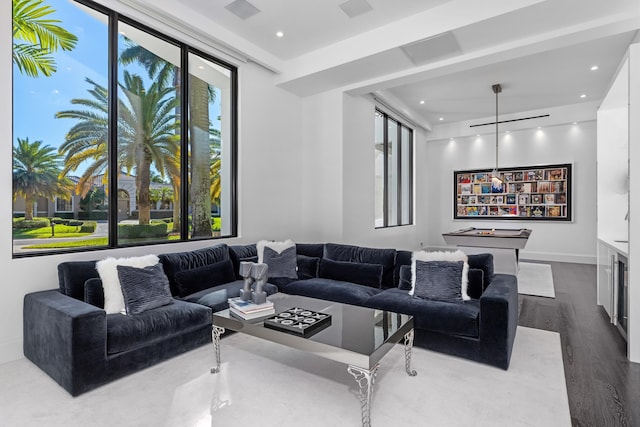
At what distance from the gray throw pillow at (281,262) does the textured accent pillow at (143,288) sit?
50.0 inches

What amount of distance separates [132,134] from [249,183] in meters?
1.64

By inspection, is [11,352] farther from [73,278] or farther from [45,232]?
[45,232]

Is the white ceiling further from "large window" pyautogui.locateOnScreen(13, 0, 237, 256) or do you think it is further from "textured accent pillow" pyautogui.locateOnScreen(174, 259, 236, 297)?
"textured accent pillow" pyautogui.locateOnScreen(174, 259, 236, 297)

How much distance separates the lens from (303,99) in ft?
19.3

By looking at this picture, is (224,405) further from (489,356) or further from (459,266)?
(459,266)

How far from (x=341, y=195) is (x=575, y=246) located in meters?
5.78

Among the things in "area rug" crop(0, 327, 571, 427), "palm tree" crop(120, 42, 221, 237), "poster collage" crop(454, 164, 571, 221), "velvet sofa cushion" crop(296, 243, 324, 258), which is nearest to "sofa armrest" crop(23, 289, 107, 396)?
"area rug" crop(0, 327, 571, 427)

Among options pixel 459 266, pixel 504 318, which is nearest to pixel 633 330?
pixel 504 318

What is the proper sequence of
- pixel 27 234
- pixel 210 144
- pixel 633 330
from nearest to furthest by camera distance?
pixel 633 330 → pixel 27 234 → pixel 210 144

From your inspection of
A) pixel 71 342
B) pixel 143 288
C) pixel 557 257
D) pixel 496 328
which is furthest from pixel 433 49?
pixel 557 257

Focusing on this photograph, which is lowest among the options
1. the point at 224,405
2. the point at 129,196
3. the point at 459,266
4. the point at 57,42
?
the point at 224,405

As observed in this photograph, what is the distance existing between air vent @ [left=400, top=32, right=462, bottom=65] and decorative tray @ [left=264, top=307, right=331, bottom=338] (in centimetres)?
335

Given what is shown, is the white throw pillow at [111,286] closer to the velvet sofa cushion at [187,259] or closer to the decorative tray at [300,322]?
the velvet sofa cushion at [187,259]

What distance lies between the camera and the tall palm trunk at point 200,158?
4.37m
